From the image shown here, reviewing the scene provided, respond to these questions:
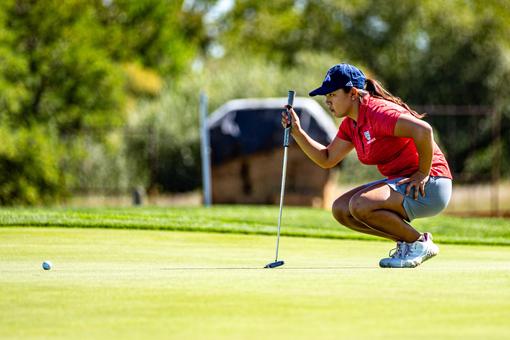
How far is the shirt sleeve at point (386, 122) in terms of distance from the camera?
7.38m

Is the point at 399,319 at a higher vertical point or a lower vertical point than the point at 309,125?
lower

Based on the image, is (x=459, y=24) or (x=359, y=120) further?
(x=459, y=24)

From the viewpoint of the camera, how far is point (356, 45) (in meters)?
42.2

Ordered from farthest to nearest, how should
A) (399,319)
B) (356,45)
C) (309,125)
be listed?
1. (356,45)
2. (309,125)
3. (399,319)

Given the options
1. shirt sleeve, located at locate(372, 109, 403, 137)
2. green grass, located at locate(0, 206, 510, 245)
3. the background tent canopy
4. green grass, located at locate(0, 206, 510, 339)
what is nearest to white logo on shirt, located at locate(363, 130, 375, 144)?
shirt sleeve, located at locate(372, 109, 403, 137)

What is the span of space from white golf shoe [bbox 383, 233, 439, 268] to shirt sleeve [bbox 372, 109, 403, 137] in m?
0.77

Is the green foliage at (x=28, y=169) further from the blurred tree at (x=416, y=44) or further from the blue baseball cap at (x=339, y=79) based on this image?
the blue baseball cap at (x=339, y=79)

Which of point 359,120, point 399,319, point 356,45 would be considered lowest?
point 399,319

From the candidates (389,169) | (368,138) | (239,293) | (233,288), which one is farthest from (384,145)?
(239,293)

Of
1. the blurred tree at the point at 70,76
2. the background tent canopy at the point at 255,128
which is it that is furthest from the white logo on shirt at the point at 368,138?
the blurred tree at the point at 70,76

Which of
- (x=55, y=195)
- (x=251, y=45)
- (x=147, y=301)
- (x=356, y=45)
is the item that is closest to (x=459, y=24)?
(x=356, y=45)

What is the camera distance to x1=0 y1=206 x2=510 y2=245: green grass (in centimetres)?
1069

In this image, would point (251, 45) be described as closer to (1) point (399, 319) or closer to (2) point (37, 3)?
(2) point (37, 3)

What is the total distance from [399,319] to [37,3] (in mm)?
29738
